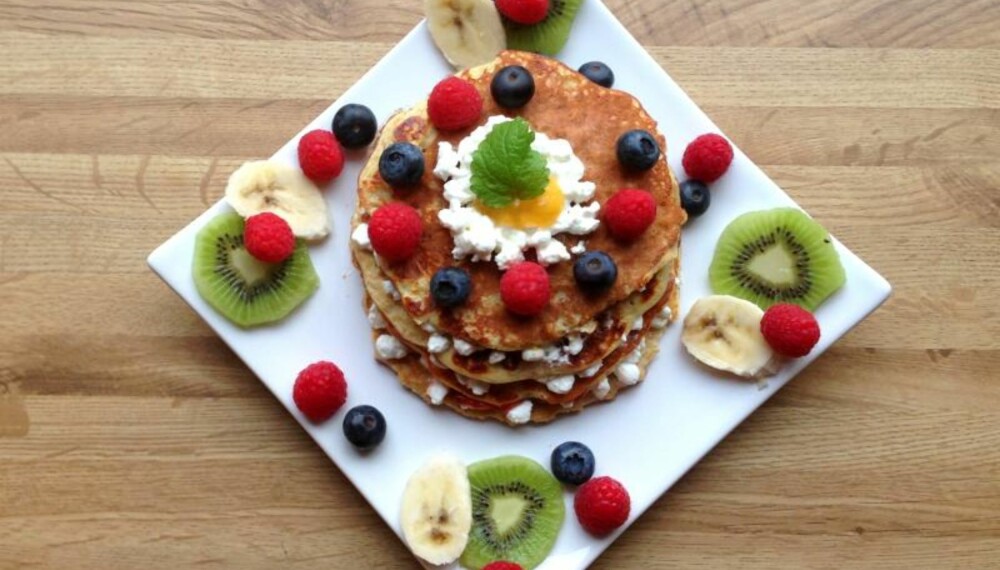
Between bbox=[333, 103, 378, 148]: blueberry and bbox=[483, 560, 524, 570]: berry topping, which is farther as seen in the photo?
bbox=[333, 103, 378, 148]: blueberry

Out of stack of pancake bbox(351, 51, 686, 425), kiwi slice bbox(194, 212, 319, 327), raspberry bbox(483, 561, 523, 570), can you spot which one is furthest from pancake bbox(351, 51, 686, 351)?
raspberry bbox(483, 561, 523, 570)

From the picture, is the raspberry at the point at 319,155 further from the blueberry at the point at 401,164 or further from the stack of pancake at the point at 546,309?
the blueberry at the point at 401,164

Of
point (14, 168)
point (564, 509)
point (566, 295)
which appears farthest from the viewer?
point (14, 168)

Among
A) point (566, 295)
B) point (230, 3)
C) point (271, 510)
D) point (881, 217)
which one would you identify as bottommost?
point (881, 217)

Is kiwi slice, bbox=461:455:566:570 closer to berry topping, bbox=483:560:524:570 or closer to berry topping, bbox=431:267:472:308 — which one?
berry topping, bbox=483:560:524:570

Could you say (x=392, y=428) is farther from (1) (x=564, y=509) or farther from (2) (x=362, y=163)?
(2) (x=362, y=163)

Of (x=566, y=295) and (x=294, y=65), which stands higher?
(x=294, y=65)

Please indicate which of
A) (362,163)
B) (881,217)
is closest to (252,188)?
(362,163)

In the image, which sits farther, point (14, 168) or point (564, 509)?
point (14, 168)
